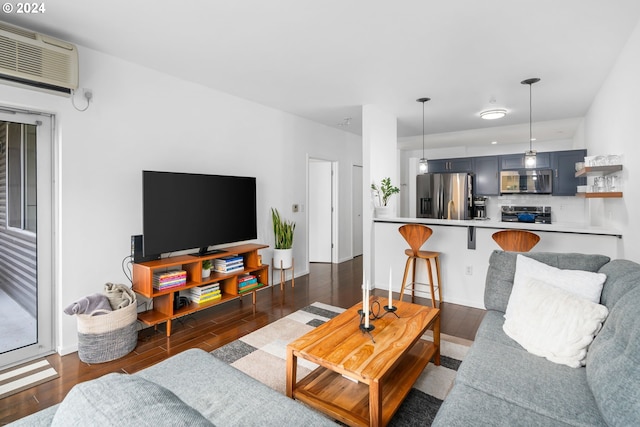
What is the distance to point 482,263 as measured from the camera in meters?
3.83

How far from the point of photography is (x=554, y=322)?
173 centimetres

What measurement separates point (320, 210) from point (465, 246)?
297 cm

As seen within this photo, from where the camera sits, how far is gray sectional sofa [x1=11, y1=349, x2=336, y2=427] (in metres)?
0.65

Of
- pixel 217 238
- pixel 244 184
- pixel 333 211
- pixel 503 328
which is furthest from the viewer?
pixel 333 211

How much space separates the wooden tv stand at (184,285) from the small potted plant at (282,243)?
550 mm

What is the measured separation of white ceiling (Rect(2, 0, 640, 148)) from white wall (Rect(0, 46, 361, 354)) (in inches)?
7.8

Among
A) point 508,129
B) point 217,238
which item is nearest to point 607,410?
point 217,238

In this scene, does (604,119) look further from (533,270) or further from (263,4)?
(263,4)

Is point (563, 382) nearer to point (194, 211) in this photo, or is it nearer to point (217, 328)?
point (217, 328)

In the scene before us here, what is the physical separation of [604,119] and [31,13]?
527 cm

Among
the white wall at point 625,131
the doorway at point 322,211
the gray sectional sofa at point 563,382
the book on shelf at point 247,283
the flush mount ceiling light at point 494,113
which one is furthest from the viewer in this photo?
the doorway at point 322,211

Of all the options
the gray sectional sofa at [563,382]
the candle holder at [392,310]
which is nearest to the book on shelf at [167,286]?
the candle holder at [392,310]

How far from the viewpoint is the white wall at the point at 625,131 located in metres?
2.48

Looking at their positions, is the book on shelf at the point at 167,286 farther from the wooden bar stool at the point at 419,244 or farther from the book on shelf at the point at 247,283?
the wooden bar stool at the point at 419,244
